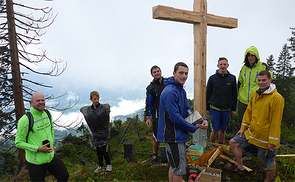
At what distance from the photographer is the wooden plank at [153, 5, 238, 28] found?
4258 millimetres

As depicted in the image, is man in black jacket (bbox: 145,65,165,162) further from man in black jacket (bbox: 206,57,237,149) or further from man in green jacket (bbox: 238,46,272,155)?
man in green jacket (bbox: 238,46,272,155)

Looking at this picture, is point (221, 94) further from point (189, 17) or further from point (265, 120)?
point (189, 17)

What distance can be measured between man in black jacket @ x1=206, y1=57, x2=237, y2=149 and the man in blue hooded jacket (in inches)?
90.0

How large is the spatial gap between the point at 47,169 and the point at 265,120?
14.8ft

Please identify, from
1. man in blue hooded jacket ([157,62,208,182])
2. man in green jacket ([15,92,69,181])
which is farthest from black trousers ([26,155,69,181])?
man in blue hooded jacket ([157,62,208,182])

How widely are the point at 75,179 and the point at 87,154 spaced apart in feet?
25.9

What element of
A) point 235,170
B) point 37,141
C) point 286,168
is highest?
point 37,141

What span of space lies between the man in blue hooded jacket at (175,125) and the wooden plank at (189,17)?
166 centimetres

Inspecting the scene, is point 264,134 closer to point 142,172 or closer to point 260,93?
point 260,93

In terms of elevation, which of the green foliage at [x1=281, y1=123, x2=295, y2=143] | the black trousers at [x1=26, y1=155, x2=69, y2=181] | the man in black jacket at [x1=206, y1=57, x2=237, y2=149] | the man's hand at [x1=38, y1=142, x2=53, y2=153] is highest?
the man in black jacket at [x1=206, y1=57, x2=237, y2=149]

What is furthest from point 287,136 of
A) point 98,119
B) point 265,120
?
point 98,119

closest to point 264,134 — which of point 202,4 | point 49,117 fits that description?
point 202,4

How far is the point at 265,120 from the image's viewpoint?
378 cm

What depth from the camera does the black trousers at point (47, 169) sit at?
3.38m
